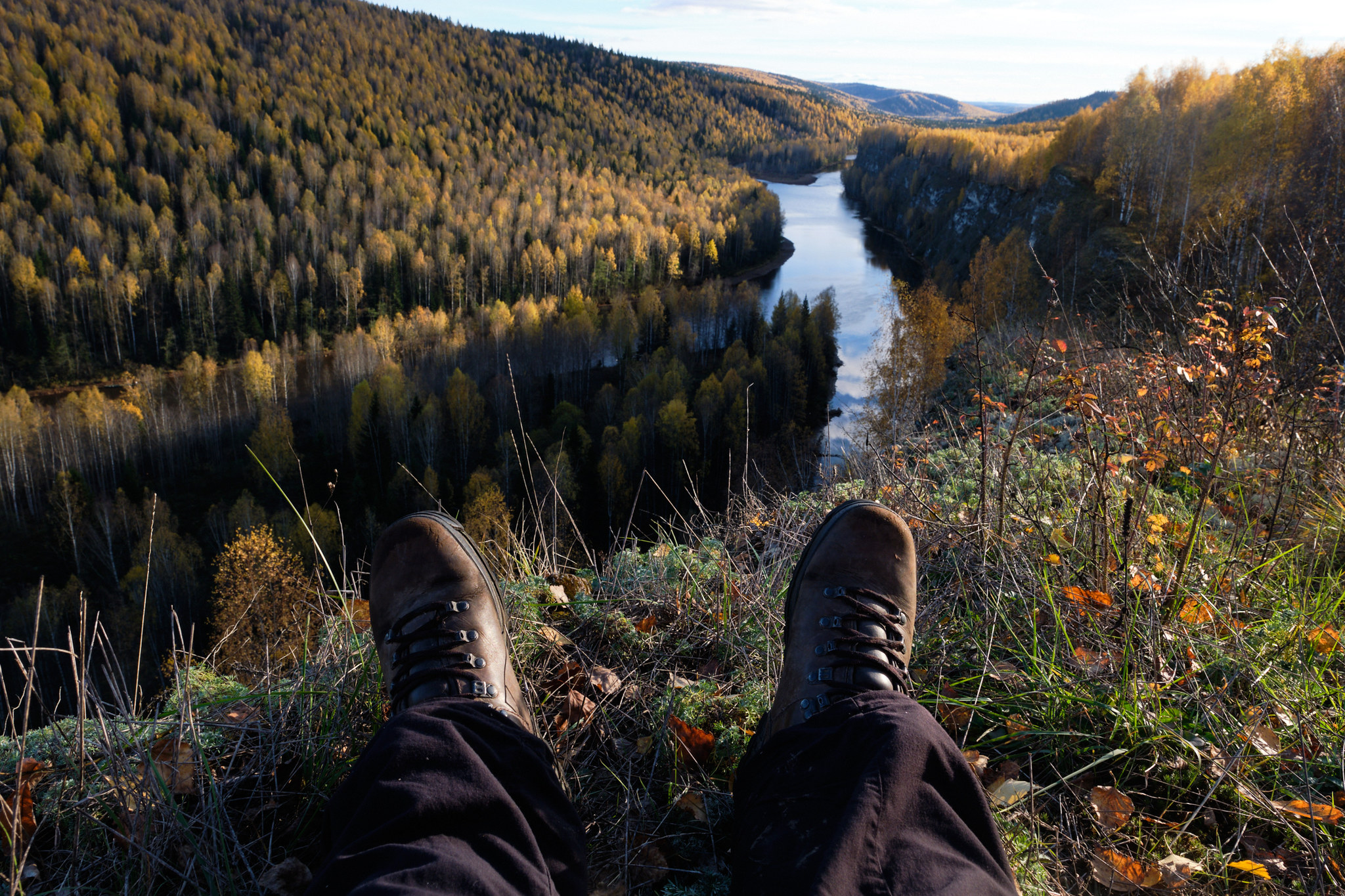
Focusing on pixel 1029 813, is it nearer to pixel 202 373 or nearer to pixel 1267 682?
pixel 1267 682

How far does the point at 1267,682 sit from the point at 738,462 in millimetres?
25894

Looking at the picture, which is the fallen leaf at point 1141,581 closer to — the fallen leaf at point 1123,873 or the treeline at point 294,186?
the fallen leaf at point 1123,873

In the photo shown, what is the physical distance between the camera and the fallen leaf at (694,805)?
5.81 ft

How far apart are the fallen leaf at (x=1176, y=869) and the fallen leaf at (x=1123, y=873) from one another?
0.02 m

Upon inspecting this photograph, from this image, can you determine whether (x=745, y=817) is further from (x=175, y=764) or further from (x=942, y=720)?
(x=175, y=764)

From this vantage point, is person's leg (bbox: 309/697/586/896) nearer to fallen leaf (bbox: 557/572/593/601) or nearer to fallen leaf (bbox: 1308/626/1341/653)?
fallen leaf (bbox: 557/572/593/601)

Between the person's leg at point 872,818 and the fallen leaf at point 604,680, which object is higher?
the person's leg at point 872,818

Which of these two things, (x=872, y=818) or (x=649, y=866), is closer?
(x=872, y=818)

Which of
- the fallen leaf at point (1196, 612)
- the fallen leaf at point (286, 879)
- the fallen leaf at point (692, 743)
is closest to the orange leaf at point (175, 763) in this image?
the fallen leaf at point (286, 879)

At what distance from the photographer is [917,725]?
147cm

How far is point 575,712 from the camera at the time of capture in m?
2.10

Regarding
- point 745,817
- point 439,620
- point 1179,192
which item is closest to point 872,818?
point 745,817

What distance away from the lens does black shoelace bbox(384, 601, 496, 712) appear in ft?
6.02

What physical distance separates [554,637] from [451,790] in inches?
39.7
